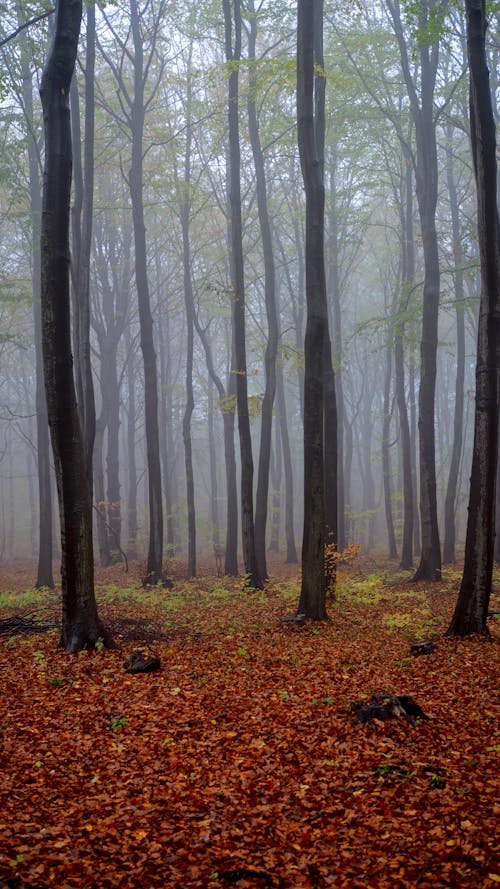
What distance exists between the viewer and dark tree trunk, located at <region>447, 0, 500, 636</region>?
8.23 metres

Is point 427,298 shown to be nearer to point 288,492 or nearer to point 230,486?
point 230,486

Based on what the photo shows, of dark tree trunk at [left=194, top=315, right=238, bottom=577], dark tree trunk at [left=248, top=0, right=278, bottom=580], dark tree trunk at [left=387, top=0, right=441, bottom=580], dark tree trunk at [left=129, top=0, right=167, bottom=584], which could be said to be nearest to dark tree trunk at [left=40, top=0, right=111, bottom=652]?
dark tree trunk at [left=129, top=0, right=167, bottom=584]

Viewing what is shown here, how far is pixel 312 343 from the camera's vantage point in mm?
10484

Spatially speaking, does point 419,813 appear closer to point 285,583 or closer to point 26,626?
point 26,626

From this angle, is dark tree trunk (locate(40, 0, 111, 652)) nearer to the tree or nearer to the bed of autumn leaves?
the bed of autumn leaves

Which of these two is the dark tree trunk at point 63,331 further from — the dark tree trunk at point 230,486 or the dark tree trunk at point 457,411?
the dark tree trunk at point 457,411

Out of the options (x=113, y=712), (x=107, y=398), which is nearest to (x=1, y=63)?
(x=107, y=398)

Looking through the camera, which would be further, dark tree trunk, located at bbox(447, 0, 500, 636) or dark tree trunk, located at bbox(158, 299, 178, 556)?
dark tree trunk, located at bbox(158, 299, 178, 556)

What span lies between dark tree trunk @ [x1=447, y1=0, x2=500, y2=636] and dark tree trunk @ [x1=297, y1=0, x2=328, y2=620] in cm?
261

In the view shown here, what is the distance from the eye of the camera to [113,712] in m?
6.38

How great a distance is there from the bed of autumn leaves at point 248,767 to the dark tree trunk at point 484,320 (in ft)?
4.67

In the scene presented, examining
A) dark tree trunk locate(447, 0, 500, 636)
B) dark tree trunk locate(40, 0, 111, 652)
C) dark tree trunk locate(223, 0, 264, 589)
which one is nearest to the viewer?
dark tree trunk locate(40, 0, 111, 652)

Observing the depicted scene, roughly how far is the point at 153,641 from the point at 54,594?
7499 mm

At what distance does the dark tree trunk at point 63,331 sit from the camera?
26.4ft
